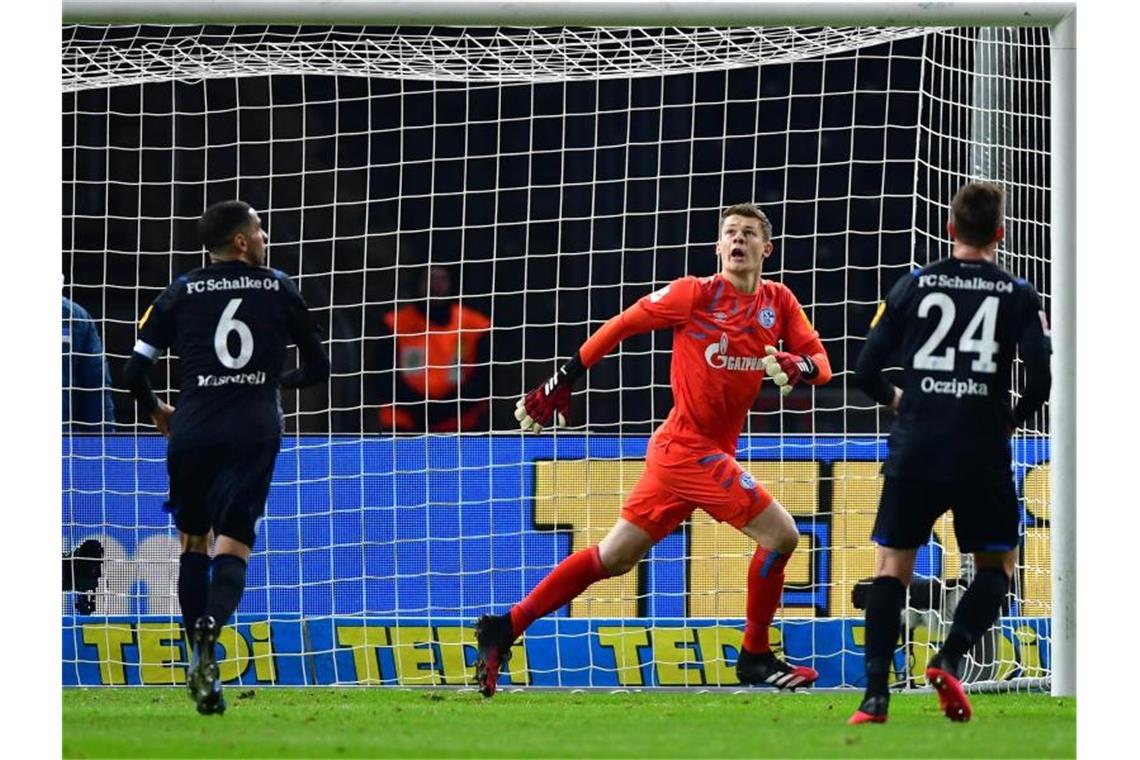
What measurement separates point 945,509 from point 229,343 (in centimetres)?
231

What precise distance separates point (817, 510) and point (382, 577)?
2.00 meters

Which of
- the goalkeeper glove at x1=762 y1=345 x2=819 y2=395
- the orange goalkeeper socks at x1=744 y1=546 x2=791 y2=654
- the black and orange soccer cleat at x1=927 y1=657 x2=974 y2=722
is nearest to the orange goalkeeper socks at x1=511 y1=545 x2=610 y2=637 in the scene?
the orange goalkeeper socks at x1=744 y1=546 x2=791 y2=654

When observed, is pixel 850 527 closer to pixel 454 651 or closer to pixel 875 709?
pixel 454 651

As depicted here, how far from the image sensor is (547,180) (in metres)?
9.69

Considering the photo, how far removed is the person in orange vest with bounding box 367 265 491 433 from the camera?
30.6ft

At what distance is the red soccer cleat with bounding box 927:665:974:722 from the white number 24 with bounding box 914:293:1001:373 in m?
0.91

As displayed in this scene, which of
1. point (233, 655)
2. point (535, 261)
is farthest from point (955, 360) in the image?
point (233, 655)

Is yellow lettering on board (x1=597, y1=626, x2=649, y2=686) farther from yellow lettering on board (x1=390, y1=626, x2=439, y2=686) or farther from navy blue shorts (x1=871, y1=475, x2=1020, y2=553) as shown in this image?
navy blue shorts (x1=871, y1=475, x2=1020, y2=553)

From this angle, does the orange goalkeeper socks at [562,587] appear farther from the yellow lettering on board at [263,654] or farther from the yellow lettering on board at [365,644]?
the yellow lettering on board at [263,654]

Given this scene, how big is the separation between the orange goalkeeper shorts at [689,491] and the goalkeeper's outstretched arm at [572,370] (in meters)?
0.41

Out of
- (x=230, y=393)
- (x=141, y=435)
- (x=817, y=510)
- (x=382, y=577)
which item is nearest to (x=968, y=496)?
(x=230, y=393)

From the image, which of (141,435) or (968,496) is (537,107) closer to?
(141,435)

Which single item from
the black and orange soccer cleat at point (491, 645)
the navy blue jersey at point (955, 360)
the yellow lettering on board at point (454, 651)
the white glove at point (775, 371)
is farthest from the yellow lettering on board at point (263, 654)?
the navy blue jersey at point (955, 360)

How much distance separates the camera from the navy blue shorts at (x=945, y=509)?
5582mm
